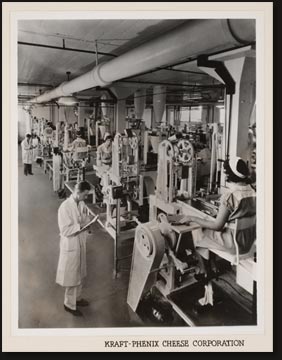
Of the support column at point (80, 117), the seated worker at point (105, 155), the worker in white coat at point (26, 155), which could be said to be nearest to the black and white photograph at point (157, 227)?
the worker in white coat at point (26, 155)

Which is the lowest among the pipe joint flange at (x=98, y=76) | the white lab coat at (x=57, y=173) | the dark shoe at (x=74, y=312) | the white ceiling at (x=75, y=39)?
the dark shoe at (x=74, y=312)

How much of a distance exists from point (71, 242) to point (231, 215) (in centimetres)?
116

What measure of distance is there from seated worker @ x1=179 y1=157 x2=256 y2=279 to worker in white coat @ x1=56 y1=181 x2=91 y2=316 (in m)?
0.85

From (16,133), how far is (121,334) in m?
1.31

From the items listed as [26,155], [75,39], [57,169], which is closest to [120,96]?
[57,169]

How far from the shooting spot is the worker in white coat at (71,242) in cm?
218

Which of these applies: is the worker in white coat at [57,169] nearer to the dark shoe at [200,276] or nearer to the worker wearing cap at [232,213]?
the dark shoe at [200,276]

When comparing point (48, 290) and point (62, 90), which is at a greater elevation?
point (62, 90)

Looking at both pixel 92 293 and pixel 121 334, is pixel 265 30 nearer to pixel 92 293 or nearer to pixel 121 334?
pixel 121 334

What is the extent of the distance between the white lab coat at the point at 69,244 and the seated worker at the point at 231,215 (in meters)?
0.86

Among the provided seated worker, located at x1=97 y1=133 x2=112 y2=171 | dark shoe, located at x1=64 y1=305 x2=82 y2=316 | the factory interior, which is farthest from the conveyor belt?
seated worker, located at x1=97 y1=133 x2=112 y2=171

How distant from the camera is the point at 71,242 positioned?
220 cm

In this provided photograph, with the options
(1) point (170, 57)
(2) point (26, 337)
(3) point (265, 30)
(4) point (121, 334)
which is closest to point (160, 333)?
(4) point (121, 334)

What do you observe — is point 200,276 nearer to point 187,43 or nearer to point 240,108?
point 240,108
